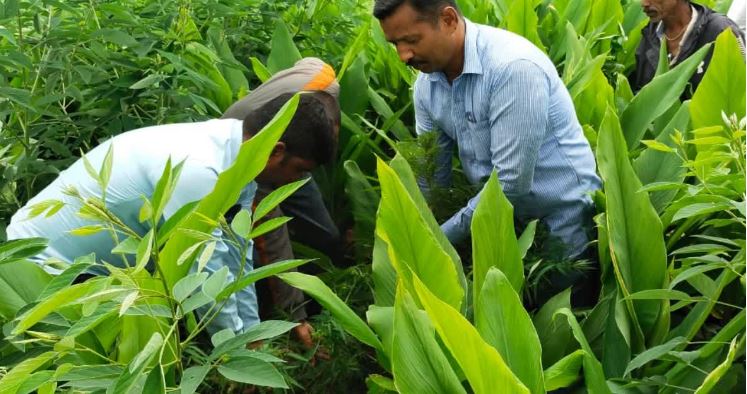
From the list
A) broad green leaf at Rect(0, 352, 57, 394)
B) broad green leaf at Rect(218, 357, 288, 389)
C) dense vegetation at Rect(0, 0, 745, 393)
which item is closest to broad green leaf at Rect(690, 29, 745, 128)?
dense vegetation at Rect(0, 0, 745, 393)

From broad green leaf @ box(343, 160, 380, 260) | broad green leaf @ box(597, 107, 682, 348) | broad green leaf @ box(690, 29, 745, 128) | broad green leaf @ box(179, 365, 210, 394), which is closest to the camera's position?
broad green leaf @ box(179, 365, 210, 394)

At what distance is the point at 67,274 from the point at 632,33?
3.88 m

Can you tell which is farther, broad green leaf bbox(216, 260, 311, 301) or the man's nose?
the man's nose

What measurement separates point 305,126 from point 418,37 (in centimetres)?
63

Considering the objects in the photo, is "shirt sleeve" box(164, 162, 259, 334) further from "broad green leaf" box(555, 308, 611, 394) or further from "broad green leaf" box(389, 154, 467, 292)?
"broad green leaf" box(555, 308, 611, 394)

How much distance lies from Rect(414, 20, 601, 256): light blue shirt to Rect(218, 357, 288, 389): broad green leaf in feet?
4.03

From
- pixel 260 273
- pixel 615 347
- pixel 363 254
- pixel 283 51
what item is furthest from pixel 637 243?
pixel 283 51

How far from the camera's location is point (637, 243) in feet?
8.67

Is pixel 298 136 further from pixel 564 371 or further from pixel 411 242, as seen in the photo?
pixel 564 371

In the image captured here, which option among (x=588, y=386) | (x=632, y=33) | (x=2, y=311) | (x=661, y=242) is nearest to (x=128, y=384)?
(x=2, y=311)

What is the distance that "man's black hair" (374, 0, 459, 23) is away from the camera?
116 inches

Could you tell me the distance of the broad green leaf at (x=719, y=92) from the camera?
10.2 feet

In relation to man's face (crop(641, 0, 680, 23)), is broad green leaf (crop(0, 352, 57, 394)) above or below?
above

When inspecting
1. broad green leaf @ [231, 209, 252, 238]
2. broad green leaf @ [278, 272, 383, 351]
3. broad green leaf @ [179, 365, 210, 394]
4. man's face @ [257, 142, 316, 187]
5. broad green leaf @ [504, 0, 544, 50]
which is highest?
broad green leaf @ [231, 209, 252, 238]
